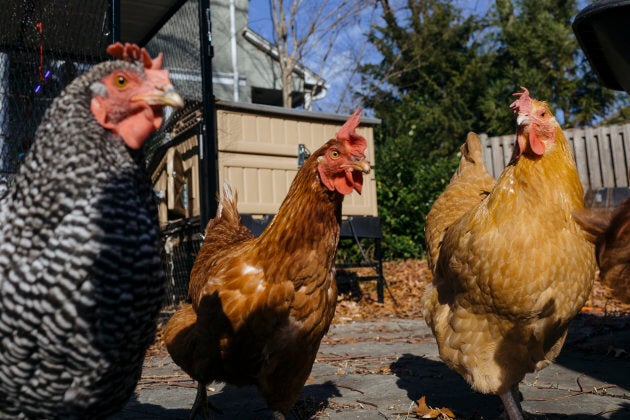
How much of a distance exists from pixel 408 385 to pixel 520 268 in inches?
52.7

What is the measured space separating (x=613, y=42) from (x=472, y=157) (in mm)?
2213

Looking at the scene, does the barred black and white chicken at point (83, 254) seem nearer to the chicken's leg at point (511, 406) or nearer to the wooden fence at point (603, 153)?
the chicken's leg at point (511, 406)

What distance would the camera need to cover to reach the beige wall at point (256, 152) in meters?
6.12

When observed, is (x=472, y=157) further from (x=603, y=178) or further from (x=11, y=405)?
(x=603, y=178)

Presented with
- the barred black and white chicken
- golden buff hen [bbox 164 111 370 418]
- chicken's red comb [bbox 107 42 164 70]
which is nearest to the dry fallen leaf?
golden buff hen [bbox 164 111 370 418]

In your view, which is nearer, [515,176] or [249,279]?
[249,279]

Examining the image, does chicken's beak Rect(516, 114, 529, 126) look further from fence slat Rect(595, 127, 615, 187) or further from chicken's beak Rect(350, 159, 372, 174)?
fence slat Rect(595, 127, 615, 187)

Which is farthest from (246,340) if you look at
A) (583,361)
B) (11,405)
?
(583,361)

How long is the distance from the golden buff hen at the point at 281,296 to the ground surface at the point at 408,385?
0.50 meters

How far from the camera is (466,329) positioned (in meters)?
2.78

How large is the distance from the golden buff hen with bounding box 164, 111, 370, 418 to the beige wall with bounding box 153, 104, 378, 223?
3433 millimetres

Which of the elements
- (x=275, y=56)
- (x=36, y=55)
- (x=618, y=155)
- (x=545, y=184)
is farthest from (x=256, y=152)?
(x=275, y=56)

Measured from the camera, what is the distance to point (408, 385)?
3.49 meters

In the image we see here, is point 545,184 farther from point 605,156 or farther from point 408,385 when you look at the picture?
point 605,156
